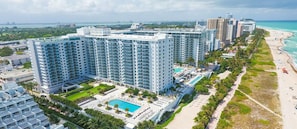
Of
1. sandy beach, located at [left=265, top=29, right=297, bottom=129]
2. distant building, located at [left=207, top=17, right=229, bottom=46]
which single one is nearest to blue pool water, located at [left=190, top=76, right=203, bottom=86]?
sandy beach, located at [left=265, top=29, right=297, bottom=129]

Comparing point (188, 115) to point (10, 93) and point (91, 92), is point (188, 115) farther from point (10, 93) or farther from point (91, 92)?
point (10, 93)

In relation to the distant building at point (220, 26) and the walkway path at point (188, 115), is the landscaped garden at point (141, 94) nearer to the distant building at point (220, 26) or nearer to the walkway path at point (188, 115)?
the walkway path at point (188, 115)

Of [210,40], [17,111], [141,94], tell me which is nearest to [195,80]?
[141,94]

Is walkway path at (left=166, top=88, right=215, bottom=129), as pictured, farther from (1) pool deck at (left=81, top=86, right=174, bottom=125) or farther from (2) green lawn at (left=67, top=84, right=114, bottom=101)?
(2) green lawn at (left=67, top=84, right=114, bottom=101)

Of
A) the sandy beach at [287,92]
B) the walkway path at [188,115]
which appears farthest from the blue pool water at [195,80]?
the sandy beach at [287,92]

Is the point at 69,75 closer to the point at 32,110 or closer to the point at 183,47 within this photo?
the point at 32,110
